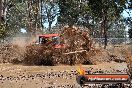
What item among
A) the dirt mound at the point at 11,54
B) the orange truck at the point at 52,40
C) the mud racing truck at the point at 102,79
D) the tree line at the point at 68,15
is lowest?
the mud racing truck at the point at 102,79

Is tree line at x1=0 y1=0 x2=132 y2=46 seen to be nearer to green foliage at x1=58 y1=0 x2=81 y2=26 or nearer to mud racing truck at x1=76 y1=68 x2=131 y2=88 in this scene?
green foliage at x1=58 y1=0 x2=81 y2=26

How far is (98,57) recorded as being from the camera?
2852 centimetres

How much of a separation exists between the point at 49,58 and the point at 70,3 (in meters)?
52.4

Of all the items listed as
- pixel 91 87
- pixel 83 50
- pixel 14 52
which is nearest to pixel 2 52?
pixel 14 52

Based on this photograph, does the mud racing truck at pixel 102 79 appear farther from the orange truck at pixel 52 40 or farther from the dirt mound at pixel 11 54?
the dirt mound at pixel 11 54

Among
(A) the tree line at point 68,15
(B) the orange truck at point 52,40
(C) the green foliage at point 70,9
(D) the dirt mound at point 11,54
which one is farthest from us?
(C) the green foliage at point 70,9

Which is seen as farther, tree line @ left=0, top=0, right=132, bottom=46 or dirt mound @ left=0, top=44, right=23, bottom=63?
tree line @ left=0, top=0, right=132, bottom=46

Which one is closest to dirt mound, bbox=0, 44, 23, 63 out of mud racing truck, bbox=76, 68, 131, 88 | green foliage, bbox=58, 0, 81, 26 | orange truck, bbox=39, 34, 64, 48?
orange truck, bbox=39, 34, 64, 48

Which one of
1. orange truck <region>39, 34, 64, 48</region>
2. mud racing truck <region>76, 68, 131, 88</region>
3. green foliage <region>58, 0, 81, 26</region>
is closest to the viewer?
mud racing truck <region>76, 68, 131, 88</region>

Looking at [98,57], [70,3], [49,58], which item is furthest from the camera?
[70,3]

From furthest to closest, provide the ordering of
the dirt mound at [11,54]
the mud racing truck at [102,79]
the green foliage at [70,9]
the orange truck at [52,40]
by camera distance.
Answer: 1. the green foliage at [70,9]
2. the dirt mound at [11,54]
3. the orange truck at [52,40]
4. the mud racing truck at [102,79]

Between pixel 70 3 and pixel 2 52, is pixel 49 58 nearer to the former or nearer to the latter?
pixel 2 52

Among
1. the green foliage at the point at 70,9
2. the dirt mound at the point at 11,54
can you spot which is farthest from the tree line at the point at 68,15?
the dirt mound at the point at 11,54

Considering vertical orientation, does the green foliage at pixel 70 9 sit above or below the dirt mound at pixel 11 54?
above
